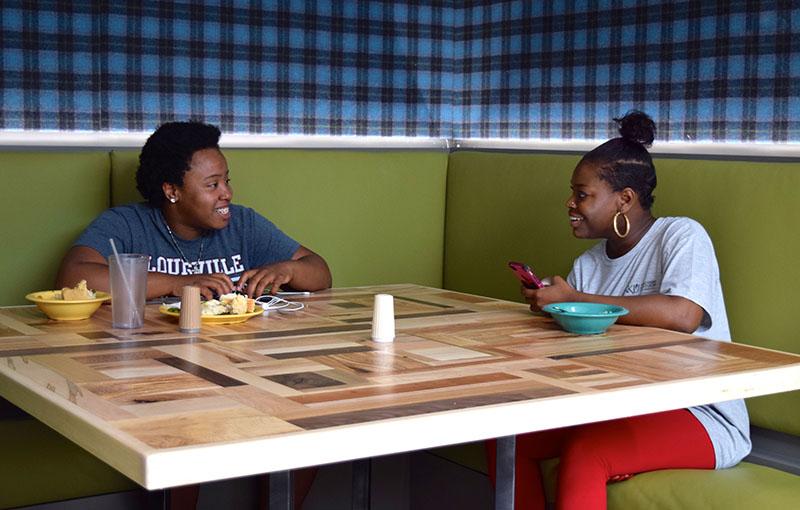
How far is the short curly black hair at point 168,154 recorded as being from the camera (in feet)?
9.48

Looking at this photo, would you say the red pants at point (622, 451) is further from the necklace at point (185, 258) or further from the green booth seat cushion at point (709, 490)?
the necklace at point (185, 258)

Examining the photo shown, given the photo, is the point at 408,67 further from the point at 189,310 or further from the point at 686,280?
the point at 189,310

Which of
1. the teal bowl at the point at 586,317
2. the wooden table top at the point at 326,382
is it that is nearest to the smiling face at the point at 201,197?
the wooden table top at the point at 326,382

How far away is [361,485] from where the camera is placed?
227 cm

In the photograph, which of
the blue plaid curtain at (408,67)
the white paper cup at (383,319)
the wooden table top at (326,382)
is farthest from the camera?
the blue plaid curtain at (408,67)

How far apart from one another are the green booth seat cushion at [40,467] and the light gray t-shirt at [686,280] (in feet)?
4.20

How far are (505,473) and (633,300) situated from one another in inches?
23.6

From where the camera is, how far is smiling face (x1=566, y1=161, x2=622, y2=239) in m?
2.55

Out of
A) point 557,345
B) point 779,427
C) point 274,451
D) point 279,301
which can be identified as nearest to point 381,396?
point 274,451

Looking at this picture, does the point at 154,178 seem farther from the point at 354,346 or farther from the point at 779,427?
the point at 779,427

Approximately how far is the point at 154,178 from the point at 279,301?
62 cm

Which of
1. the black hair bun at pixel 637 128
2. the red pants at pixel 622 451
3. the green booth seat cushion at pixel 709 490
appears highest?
the black hair bun at pixel 637 128

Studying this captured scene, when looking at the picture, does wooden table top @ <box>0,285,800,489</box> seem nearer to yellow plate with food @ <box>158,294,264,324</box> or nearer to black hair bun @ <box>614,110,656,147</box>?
yellow plate with food @ <box>158,294,264,324</box>

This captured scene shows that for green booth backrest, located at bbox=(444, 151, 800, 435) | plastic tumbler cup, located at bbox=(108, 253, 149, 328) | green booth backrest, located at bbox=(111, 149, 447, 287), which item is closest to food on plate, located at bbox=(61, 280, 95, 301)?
plastic tumbler cup, located at bbox=(108, 253, 149, 328)
